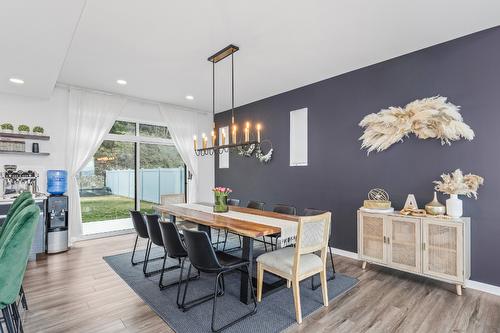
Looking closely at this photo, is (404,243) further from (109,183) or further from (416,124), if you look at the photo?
(109,183)

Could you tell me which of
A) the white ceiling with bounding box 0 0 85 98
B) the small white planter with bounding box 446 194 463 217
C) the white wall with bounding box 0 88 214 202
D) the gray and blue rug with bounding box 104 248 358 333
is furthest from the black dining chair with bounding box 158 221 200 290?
the white wall with bounding box 0 88 214 202

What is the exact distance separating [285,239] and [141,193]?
404cm

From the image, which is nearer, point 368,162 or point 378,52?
point 378,52

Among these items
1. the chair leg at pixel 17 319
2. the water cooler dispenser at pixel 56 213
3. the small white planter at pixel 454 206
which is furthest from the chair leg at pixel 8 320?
the small white planter at pixel 454 206

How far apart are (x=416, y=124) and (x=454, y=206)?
42.2 inches

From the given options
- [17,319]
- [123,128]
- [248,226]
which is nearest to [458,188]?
[248,226]

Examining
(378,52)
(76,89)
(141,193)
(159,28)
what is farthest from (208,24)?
(141,193)

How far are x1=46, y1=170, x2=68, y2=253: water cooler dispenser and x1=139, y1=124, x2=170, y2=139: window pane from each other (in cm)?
172

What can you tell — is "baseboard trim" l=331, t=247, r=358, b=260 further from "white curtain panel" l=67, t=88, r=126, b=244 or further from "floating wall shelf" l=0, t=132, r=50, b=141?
"floating wall shelf" l=0, t=132, r=50, b=141

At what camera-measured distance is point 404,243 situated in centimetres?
314

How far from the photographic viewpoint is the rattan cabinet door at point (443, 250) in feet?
9.04

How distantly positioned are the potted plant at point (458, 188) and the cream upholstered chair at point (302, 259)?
1508mm

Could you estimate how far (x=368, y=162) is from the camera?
12.6 feet

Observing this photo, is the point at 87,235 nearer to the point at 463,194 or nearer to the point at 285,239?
the point at 285,239
